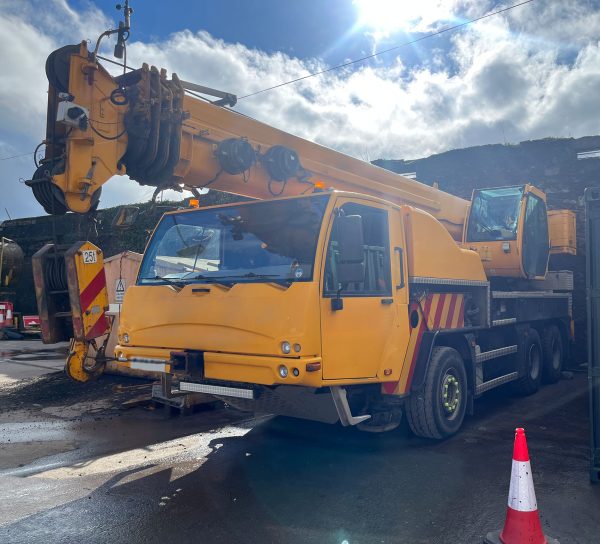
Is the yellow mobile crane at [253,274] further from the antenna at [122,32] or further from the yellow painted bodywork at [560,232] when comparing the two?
the yellow painted bodywork at [560,232]

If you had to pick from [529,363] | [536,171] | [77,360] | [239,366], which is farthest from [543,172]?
[77,360]

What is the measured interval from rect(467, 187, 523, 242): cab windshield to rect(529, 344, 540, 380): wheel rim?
1.83 m

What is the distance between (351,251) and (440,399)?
7.01ft

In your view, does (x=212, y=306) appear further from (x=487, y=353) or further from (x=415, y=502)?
(x=487, y=353)

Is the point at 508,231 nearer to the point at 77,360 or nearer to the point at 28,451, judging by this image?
the point at 77,360

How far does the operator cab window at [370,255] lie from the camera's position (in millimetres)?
4535

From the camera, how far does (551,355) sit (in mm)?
9086

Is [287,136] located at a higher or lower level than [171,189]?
higher

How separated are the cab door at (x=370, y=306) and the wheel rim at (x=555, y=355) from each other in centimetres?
538

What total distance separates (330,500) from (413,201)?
4321mm

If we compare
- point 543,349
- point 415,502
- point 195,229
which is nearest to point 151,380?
point 195,229

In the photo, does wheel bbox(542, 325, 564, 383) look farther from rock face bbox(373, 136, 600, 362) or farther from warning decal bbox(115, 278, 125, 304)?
warning decal bbox(115, 278, 125, 304)

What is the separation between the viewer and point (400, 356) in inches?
195

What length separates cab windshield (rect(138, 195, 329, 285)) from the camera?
15.0 ft
